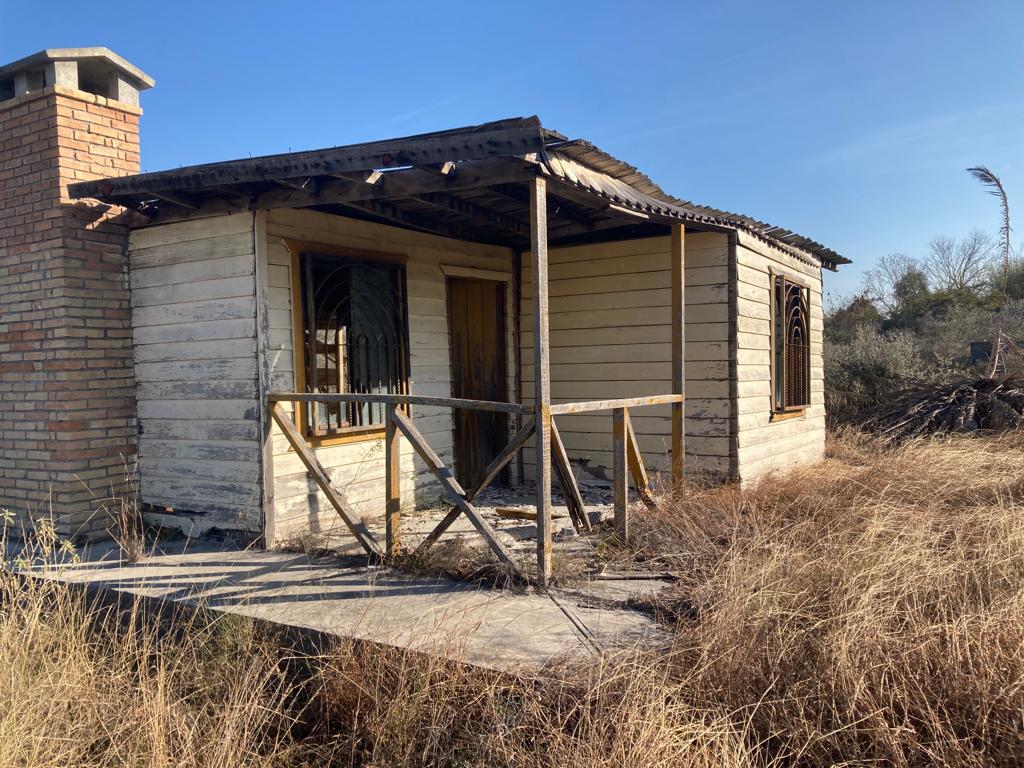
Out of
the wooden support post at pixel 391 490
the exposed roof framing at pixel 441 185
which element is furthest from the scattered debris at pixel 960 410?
the wooden support post at pixel 391 490

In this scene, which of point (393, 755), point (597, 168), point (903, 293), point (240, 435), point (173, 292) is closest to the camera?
point (393, 755)

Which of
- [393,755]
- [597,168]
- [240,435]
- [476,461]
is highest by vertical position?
[597,168]

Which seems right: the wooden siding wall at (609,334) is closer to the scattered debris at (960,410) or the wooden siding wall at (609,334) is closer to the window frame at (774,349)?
the window frame at (774,349)

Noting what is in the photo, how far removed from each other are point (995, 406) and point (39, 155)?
11296mm

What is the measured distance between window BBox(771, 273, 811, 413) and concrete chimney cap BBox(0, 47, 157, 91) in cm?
631

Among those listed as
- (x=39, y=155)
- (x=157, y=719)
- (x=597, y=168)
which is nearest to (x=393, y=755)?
(x=157, y=719)

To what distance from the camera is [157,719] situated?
9.18 ft

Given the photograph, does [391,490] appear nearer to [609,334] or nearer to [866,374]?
[609,334]

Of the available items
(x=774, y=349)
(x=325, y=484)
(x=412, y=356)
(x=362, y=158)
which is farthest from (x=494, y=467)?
(x=774, y=349)

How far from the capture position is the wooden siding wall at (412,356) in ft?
17.6

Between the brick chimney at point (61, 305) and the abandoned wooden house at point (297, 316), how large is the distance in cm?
2

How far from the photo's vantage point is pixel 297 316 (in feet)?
18.0

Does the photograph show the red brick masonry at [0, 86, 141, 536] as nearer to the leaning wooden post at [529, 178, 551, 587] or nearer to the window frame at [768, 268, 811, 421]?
the leaning wooden post at [529, 178, 551, 587]

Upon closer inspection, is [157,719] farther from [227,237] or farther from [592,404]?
[227,237]
